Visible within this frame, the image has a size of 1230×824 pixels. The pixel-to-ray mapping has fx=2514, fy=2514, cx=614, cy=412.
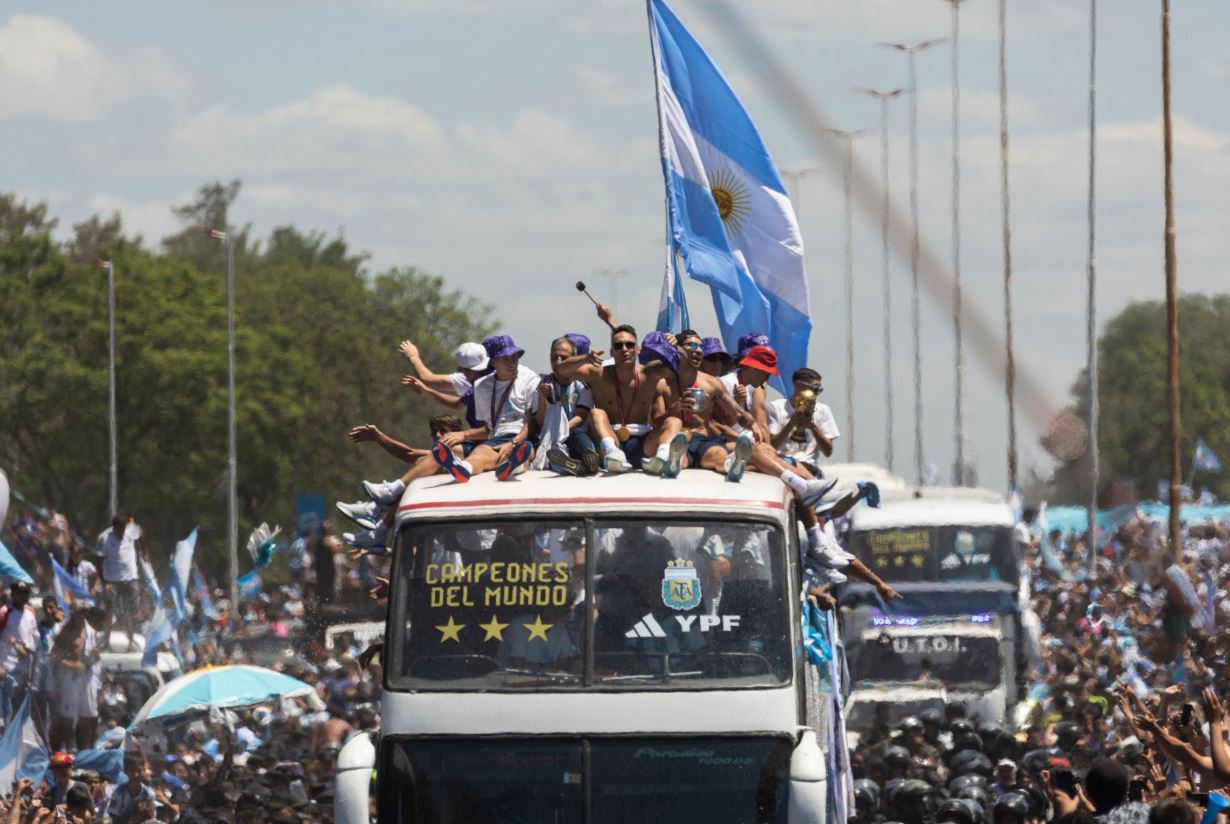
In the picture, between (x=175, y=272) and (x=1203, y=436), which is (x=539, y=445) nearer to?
(x=175, y=272)

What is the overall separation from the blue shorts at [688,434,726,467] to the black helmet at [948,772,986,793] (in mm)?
6052

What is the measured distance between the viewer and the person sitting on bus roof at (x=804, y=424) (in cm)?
1541

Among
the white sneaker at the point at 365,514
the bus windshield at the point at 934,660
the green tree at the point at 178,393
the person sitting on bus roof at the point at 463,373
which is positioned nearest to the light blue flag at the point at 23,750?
the person sitting on bus roof at the point at 463,373

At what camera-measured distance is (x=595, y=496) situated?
12.4 m

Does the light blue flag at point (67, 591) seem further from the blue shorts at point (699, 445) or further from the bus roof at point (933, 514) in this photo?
the blue shorts at point (699, 445)

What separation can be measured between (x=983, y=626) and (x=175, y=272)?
47517mm

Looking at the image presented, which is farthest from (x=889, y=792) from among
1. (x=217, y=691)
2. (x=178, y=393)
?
(x=178, y=393)

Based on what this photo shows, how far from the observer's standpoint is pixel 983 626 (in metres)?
26.2

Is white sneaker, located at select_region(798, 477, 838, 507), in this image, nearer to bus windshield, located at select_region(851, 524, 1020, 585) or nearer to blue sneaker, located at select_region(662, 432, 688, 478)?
blue sneaker, located at select_region(662, 432, 688, 478)

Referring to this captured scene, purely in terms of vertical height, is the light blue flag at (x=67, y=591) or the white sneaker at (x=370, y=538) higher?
the white sneaker at (x=370, y=538)

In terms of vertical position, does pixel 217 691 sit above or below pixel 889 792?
above

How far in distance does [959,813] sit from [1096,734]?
5360 millimetres

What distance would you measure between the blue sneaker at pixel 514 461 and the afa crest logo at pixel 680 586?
43.8 inches

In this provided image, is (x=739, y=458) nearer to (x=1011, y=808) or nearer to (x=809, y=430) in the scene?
(x=1011, y=808)
